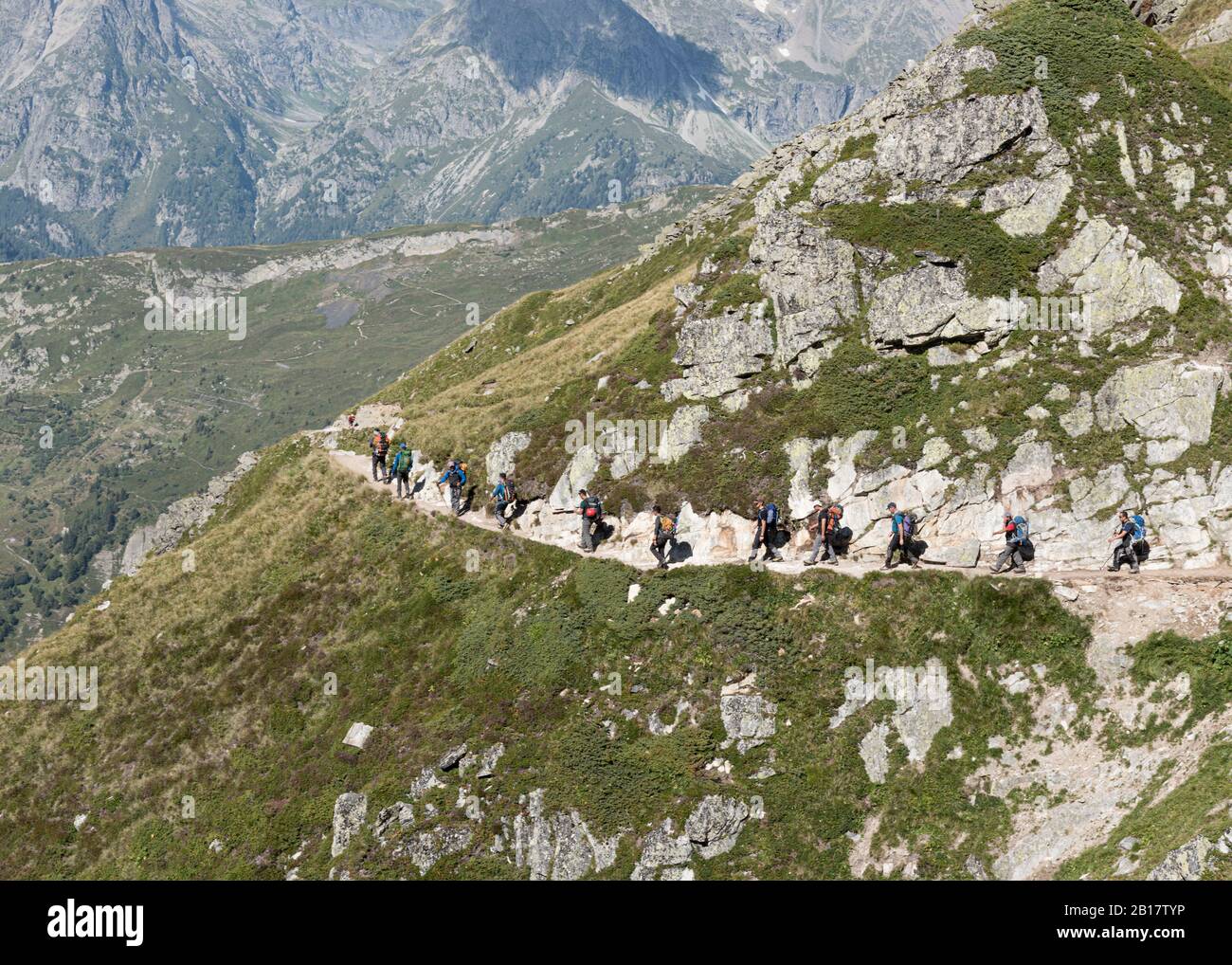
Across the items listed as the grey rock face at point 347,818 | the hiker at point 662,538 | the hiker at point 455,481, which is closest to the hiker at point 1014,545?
the hiker at point 662,538

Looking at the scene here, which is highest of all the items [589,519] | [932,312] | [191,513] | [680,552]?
[932,312]

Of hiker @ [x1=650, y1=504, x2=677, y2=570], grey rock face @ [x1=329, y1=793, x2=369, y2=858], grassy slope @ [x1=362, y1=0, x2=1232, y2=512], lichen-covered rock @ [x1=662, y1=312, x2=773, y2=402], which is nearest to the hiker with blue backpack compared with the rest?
grassy slope @ [x1=362, y1=0, x2=1232, y2=512]

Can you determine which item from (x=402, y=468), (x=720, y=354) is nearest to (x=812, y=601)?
(x=720, y=354)

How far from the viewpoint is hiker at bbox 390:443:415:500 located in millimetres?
59969

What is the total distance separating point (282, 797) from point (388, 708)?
6.97 meters

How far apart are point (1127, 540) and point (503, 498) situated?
34.4 meters

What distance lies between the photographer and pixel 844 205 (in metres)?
56.3

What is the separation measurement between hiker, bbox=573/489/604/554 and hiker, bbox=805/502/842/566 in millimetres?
12325

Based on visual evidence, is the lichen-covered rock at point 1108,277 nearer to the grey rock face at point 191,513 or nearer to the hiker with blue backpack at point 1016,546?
the hiker with blue backpack at point 1016,546

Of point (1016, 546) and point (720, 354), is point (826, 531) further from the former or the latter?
point (720, 354)

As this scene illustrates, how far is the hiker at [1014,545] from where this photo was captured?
4059 cm

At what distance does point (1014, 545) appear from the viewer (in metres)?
40.8

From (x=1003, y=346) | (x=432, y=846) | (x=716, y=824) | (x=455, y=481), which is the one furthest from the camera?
(x=455, y=481)

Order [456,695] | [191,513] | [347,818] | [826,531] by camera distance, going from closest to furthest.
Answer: [347,818]
[826,531]
[456,695]
[191,513]
